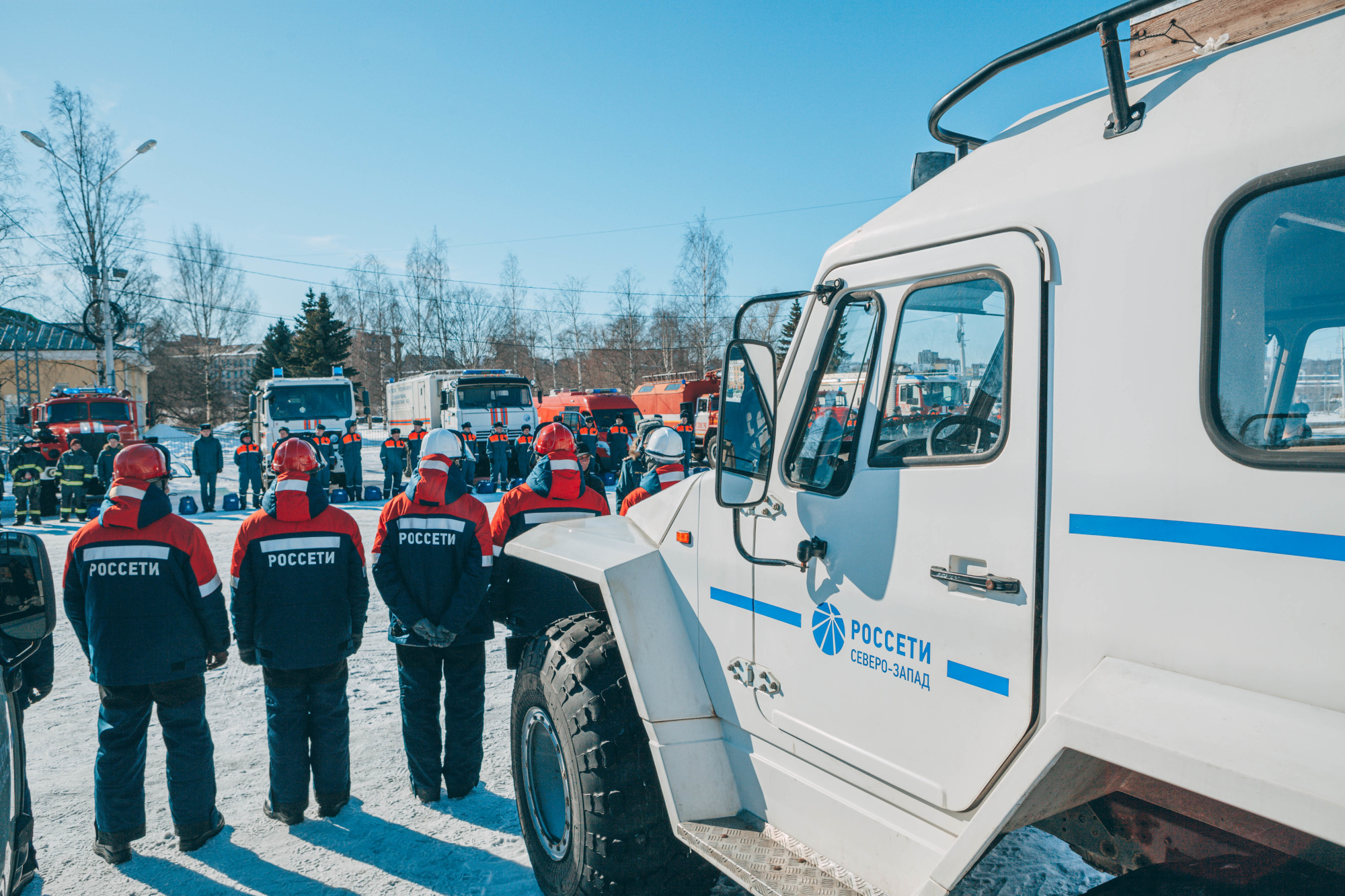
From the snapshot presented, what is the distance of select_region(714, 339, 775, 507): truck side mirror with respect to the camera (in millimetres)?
2287

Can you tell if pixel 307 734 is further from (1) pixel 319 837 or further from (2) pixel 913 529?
(2) pixel 913 529

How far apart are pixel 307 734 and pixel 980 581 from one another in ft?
11.2

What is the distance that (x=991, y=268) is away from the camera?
1.88 m

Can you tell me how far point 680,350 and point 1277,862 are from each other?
3971cm

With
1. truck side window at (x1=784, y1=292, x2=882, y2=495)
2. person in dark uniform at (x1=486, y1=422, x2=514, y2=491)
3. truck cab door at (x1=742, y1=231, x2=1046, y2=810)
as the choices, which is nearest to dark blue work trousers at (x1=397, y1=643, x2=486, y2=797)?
truck cab door at (x1=742, y1=231, x2=1046, y2=810)

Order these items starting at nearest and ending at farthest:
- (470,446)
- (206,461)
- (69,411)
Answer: (206,461) < (69,411) < (470,446)

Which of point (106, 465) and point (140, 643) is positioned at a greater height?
point (106, 465)

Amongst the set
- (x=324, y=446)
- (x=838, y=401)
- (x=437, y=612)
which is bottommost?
(x=437, y=612)

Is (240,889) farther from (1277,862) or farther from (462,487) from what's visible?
(1277,862)

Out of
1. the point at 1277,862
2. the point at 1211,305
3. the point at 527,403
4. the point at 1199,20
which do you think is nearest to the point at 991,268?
the point at 1211,305

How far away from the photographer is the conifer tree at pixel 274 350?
45469mm

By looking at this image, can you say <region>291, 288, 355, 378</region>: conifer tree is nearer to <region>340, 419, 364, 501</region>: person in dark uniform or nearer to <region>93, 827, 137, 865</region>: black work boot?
<region>340, 419, 364, 501</region>: person in dark uniform

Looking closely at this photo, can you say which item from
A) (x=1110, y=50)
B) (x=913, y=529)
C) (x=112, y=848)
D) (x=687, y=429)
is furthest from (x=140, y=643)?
(x=687, y=429)

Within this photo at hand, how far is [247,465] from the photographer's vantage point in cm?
1455
